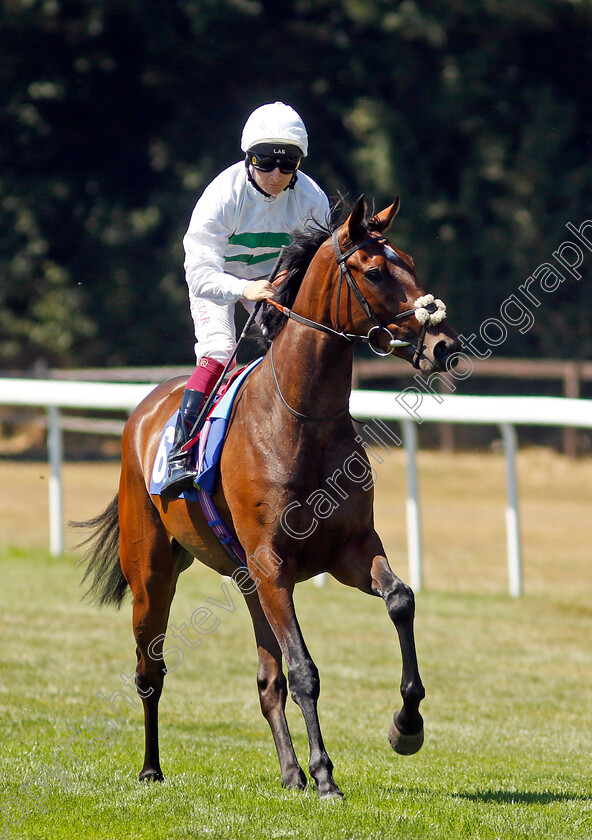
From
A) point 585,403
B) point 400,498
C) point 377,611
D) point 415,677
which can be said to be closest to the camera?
point 415,677

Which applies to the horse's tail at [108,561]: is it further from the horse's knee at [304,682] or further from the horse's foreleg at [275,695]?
the horse's knee at [304,682]

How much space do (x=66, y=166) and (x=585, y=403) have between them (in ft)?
48.3

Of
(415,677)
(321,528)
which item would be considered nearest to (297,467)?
(321,528)

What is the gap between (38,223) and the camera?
64.8ft

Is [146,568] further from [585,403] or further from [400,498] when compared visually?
[400,498]

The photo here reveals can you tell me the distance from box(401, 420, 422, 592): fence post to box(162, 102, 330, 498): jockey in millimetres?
4563

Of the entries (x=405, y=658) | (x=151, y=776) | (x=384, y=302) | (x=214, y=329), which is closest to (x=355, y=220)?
(x=384, y=302)

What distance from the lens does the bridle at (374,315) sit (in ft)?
12.5

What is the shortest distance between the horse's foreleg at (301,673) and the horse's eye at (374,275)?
3.67ft

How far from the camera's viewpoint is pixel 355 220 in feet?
13.4

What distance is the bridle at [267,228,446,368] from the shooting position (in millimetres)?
3807

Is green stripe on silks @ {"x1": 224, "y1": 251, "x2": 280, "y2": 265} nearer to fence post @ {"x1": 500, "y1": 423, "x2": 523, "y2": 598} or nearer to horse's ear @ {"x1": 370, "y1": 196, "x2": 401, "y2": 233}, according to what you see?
horse's ear @ {"x1": 370, "y1": 196, "x2": 401, "y2": 233}

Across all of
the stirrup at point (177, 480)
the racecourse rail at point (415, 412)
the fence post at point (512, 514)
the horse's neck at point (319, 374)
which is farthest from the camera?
the fence post at point (512, 514)

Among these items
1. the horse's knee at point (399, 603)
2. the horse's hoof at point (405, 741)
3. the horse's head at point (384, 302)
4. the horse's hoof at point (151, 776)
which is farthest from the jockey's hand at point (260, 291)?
the horse's hoof at point (151, 776)
